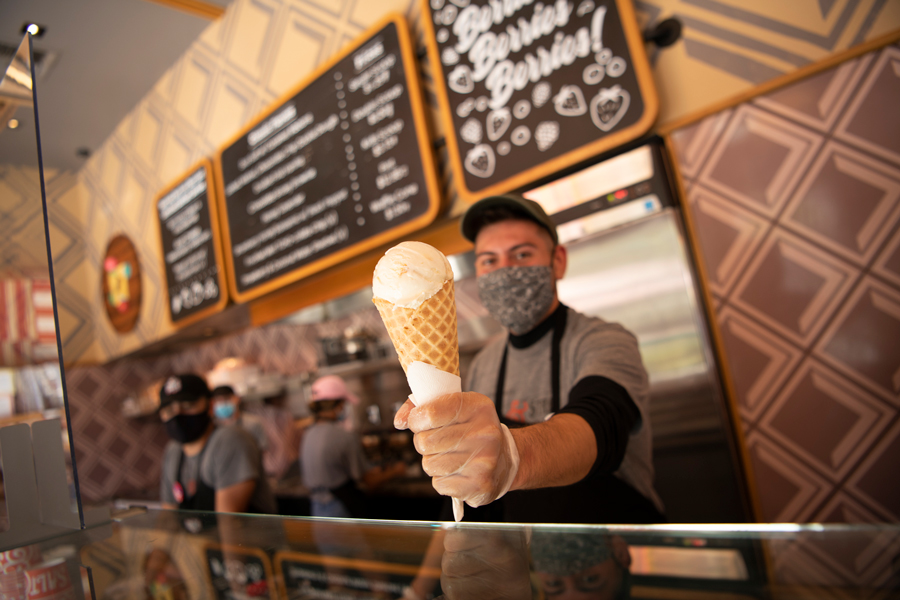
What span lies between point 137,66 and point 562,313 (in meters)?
3.97

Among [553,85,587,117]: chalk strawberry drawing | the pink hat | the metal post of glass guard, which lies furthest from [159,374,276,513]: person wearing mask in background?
[553,85,587,117]: chalk strawberry drawing

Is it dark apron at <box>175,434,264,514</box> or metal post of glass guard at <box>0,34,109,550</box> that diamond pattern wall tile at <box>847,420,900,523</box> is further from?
dark apron at <box>175,434,264,514</box>

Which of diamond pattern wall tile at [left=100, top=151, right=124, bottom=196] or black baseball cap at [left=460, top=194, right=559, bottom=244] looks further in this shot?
diamond pattern wall tile at [left=100, top=151, right=124, bottom=196]

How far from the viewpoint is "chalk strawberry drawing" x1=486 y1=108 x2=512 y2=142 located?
1.99 m

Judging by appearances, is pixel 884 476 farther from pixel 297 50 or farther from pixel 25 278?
pixel 297 50

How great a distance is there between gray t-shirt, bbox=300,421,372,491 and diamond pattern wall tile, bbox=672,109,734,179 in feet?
6.78

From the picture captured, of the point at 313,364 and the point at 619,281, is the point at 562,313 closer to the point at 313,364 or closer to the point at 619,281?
the point at 619,281

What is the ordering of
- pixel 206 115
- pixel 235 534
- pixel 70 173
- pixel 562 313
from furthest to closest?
1. pixel 70 173
2. pixel 206 115
3. pixel 562 313
4. pixel 235 534

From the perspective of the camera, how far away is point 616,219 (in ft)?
5.81

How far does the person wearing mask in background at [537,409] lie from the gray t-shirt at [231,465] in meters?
1.29

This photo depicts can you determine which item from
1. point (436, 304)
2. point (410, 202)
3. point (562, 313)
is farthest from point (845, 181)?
point (410, 202)

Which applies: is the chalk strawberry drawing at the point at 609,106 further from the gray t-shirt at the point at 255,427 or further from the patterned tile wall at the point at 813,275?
the gray t-shirt at the point at 255,427

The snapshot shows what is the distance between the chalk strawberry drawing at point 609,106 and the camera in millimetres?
1700

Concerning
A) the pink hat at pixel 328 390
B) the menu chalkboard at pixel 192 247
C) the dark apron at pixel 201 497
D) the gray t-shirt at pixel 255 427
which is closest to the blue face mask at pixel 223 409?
the gray t-shirt at pixel 255 427
